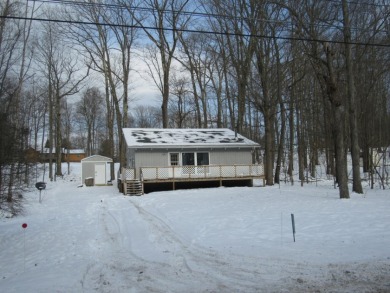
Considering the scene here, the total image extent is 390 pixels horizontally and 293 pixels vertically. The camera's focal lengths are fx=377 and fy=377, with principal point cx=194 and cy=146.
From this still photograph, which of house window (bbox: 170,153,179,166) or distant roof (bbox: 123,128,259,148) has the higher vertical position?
distant roof (bbox: 123,128,259,148)

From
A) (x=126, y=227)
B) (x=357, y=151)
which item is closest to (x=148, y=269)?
(x=126, y=227)

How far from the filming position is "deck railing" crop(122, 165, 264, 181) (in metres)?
24.4

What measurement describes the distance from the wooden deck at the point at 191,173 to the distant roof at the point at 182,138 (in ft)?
5.32

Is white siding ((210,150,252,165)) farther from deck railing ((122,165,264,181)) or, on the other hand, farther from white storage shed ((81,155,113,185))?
white storage shed ((81,155,113,185))

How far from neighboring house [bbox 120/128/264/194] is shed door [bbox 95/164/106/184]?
526 centimetres

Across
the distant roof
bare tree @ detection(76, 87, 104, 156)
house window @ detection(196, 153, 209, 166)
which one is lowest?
house window @ detection(196, 153, 209, 166)

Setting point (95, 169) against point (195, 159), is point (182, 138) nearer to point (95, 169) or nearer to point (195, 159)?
point (195, 159)

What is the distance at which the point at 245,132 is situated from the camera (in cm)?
4528

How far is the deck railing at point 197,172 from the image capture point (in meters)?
24.4

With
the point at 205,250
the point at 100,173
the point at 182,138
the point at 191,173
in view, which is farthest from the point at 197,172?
the point at 205,250

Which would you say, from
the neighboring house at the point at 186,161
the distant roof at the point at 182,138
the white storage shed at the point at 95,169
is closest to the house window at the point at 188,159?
the neighboring house at the point at 186,161

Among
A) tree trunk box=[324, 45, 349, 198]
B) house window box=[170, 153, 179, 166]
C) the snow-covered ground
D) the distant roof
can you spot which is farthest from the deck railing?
tree trunk box=[324, 45, 349, 198]

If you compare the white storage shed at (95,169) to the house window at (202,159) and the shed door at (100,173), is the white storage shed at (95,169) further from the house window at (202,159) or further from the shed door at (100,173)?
the house window at (202,159)

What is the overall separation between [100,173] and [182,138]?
8997 mm
